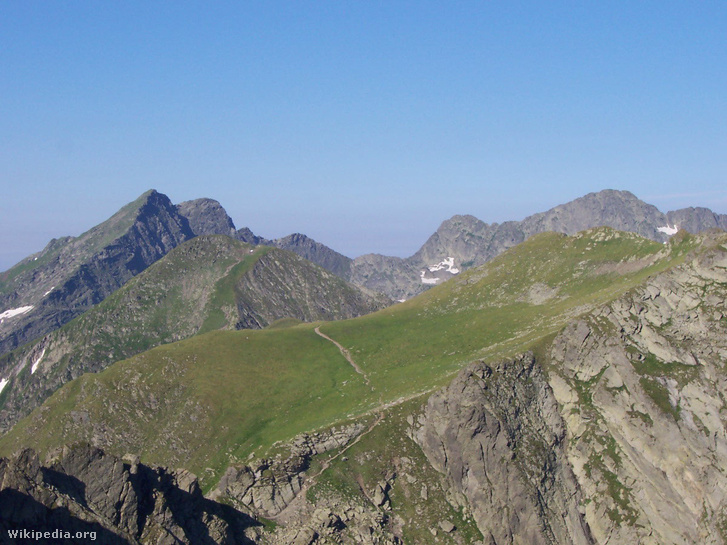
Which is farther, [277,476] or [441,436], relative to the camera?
[441,436]

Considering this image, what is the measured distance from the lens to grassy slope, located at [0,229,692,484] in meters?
114

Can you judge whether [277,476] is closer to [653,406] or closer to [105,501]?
[105,501]

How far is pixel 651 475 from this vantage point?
3716 inches

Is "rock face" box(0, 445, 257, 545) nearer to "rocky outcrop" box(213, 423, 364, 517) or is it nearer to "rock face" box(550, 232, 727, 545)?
"rocky outcrop" box(213, 423, 364, 517)

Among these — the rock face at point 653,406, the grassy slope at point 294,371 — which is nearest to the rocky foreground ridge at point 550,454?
the rock face at point 653,406

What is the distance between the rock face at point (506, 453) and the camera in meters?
93.1

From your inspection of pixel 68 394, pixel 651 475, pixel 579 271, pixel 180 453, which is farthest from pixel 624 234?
pixel 68 394

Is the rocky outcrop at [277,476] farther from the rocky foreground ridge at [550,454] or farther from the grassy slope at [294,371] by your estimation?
the grassy slope at [294,371]

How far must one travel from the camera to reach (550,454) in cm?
9994

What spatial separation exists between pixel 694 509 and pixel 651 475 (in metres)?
6.45

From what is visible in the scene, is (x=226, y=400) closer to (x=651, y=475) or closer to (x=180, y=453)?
(x=180, y=453)

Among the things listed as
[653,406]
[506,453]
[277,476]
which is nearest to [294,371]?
[277,476]

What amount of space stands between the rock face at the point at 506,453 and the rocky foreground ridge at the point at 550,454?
0.18 meters

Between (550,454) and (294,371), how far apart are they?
52288mm
